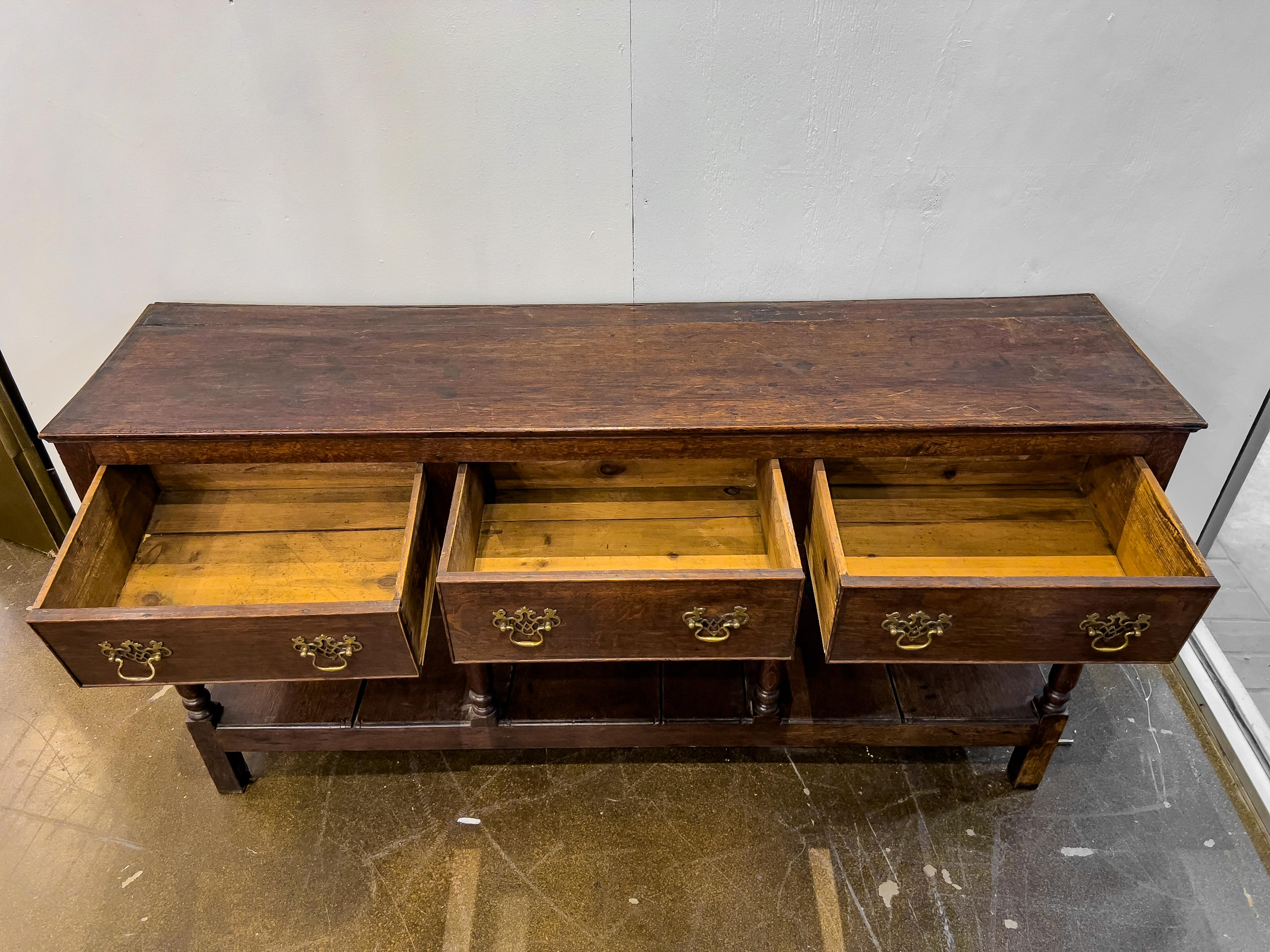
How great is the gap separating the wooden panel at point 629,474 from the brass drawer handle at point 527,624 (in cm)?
32

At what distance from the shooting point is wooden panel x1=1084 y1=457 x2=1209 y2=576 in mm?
1145

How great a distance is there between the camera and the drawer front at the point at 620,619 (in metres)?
1.13

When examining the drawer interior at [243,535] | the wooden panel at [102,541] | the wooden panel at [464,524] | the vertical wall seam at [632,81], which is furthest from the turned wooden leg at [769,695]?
the wooden panel at [102,541]

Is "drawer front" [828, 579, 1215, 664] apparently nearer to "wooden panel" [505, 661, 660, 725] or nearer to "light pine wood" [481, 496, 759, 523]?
"light pine wood" [481, 496, 759, 523]

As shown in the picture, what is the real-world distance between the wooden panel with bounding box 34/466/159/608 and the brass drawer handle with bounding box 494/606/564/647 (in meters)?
0.57

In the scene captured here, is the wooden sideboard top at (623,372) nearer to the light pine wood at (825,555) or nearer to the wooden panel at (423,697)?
the light pine wood at (825,555)

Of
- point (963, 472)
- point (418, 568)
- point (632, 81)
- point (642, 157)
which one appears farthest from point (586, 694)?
point (632, 81)

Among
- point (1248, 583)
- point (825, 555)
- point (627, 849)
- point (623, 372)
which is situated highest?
point (623, 372)

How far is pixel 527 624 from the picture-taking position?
3.85 ft

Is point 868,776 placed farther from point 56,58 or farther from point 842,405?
point 56,58

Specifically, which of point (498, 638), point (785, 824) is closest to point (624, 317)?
point (498, 638)

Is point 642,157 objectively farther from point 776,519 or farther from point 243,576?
point 243,576

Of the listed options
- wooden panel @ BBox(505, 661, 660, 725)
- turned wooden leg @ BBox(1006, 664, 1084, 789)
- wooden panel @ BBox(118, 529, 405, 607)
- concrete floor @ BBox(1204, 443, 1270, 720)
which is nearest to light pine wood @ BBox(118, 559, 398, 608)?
wooden panel @ BBox(118, 529, 405, 607)

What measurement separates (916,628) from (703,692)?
1.62 feet
